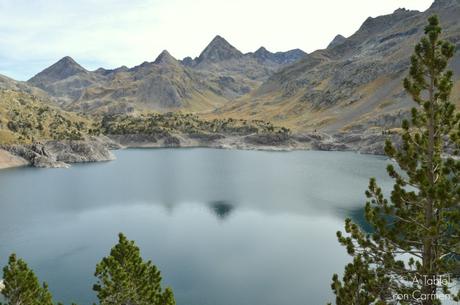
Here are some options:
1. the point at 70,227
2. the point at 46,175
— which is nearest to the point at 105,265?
the point at 70,227

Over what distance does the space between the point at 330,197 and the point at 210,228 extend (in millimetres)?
35952

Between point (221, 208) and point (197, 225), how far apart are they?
44.7 ft

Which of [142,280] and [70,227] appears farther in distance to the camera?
[70,227]

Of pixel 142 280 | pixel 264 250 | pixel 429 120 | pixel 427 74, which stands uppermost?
pixel 427 74

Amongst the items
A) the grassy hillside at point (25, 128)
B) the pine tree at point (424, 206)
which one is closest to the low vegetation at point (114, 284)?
the pine tree at point (424, 206)

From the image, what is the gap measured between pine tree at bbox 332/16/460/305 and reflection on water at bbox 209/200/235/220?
178ft

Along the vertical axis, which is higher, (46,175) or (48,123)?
(48,123)

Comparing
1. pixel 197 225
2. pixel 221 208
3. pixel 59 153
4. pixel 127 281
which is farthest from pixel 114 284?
pixel 59 153

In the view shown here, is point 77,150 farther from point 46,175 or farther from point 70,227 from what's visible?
point 70,227

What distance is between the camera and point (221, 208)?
271 ft

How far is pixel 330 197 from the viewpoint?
9081 cm

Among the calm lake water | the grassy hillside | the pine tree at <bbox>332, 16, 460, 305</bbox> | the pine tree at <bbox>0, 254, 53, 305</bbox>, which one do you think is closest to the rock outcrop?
the grassy hillside

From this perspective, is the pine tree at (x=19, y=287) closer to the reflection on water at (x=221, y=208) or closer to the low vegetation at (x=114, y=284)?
the low vegetation at (x=114, y=284)

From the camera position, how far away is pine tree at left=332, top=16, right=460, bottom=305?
64.3 ft
